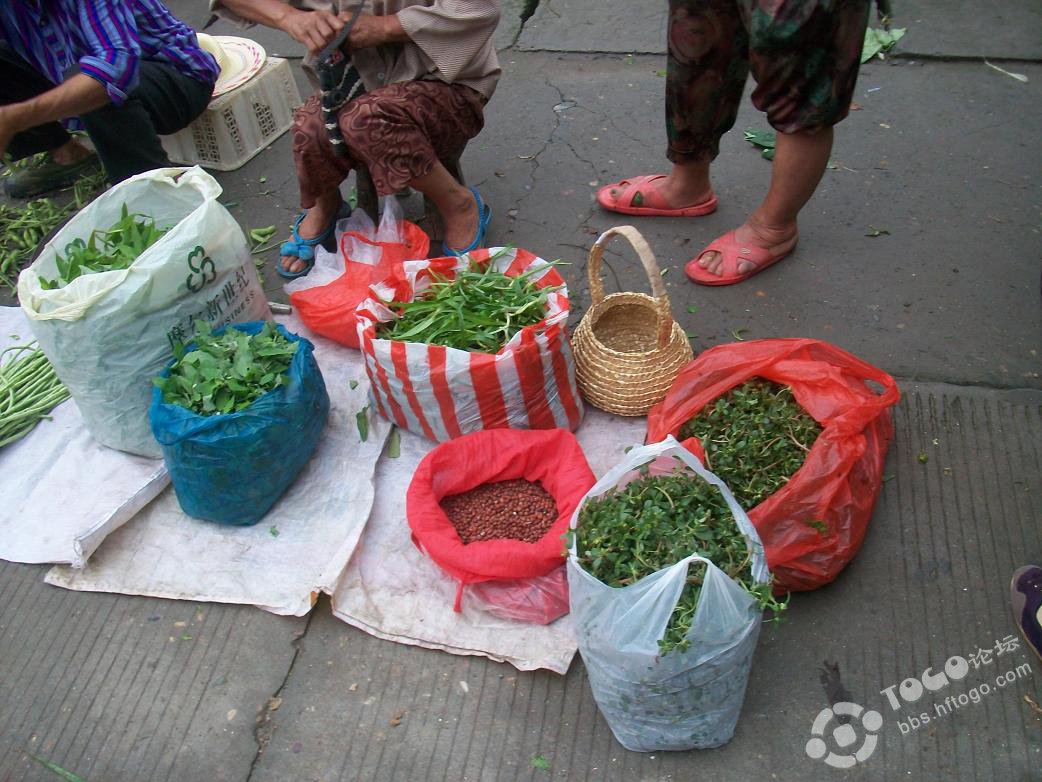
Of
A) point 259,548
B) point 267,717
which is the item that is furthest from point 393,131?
point 267,717

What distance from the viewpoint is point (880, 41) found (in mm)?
3844

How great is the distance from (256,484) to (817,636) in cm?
146

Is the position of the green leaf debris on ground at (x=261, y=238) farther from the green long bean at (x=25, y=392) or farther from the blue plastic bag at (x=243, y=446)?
the blue plastic bag at (x=243, y=446)

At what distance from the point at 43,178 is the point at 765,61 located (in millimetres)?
3178

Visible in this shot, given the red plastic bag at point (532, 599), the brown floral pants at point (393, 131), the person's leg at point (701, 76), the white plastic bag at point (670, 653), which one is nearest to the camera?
the white plastic bag at point (670, 653)

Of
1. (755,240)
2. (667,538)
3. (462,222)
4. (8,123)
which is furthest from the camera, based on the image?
(462,222)

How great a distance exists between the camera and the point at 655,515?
169 centimetres

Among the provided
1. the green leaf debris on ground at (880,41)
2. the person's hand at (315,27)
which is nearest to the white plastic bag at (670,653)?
the person's hand at (315,27)

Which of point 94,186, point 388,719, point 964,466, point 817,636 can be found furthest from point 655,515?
point 94,186

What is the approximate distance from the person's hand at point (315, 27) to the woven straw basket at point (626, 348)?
1.04 metres

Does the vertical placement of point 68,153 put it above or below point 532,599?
above

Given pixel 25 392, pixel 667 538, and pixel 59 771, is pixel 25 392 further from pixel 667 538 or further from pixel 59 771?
pixel 667 538

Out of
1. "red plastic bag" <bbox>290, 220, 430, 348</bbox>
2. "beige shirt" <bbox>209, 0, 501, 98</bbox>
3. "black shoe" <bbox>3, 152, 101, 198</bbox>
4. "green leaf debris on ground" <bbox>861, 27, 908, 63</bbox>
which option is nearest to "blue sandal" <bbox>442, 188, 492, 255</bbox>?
"red plastic bag" <bbox>290, 220, 430, 348</bbox>

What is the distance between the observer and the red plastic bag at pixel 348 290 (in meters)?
2.66
